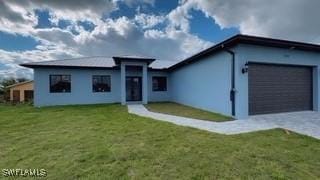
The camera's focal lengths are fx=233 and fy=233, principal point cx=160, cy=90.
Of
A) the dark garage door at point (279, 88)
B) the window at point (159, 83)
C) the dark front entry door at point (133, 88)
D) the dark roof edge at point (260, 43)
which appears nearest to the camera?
the dark roof edge at point (260, 43)

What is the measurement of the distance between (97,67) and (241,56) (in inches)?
446

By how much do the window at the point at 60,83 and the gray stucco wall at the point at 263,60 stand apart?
12666 mm

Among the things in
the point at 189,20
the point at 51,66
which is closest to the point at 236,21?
the point at 189,20

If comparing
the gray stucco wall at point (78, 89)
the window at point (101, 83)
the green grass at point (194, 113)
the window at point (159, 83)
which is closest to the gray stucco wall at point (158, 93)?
the gray stucco wall at point (78, 89)

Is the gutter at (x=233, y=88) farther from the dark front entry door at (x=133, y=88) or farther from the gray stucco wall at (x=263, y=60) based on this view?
the dark front entry door at (x=133, y=88)

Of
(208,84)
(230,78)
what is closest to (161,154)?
(230,78)

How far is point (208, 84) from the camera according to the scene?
42.5ft

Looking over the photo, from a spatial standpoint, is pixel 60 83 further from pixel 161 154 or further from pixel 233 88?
pixel 161 154

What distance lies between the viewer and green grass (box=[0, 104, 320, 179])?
4.18m

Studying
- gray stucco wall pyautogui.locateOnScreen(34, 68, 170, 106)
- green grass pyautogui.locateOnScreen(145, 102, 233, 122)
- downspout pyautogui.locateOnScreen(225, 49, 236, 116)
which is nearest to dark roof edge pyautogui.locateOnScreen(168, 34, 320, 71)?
downspout pyautogui.locateOnScreen(225, 49, 236, 116)

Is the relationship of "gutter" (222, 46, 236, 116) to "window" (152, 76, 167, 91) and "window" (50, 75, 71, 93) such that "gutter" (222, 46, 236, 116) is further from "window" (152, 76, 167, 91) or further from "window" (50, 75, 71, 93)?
"window" (50, 75, 71, 93)

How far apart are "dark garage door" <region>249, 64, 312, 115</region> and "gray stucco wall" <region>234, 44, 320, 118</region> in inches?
11.0

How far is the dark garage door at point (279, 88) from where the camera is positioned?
10.7m


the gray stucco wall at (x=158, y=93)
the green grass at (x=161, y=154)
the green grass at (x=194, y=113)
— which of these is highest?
the gray stucco wall at (x=158, y=93)
